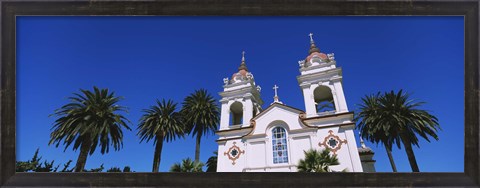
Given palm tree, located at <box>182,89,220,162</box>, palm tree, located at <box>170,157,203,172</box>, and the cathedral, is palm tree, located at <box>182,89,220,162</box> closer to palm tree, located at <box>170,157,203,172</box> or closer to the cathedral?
the cathedral

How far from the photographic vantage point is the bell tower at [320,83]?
23703mm

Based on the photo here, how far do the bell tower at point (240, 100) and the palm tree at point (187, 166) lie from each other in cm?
976

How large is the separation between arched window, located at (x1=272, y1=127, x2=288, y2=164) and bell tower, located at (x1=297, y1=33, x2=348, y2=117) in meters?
2.85

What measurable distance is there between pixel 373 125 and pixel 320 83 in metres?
8.19

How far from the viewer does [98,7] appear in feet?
29.7

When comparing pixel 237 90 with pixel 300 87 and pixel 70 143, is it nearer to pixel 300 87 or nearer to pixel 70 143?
pixel 300 87

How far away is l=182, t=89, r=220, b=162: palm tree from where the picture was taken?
2502 centimetres

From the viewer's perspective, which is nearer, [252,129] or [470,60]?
[470,60]

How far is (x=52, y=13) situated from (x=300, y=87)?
20.2m

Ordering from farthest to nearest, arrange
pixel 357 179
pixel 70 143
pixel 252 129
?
pixel 252 129
pixel 70 143
pixel 357 179

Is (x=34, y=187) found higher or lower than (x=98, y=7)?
lower

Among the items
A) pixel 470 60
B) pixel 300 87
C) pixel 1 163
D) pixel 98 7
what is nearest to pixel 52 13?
pixel 98 7

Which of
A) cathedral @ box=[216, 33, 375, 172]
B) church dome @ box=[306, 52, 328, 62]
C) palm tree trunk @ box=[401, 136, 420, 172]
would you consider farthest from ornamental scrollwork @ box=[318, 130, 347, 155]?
church dome @ box=[306, 52, 328, 62]

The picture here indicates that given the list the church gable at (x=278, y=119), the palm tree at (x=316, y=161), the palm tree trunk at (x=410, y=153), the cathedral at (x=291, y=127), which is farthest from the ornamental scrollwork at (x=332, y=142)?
the palm tree trunk at (x=410, y=153)
